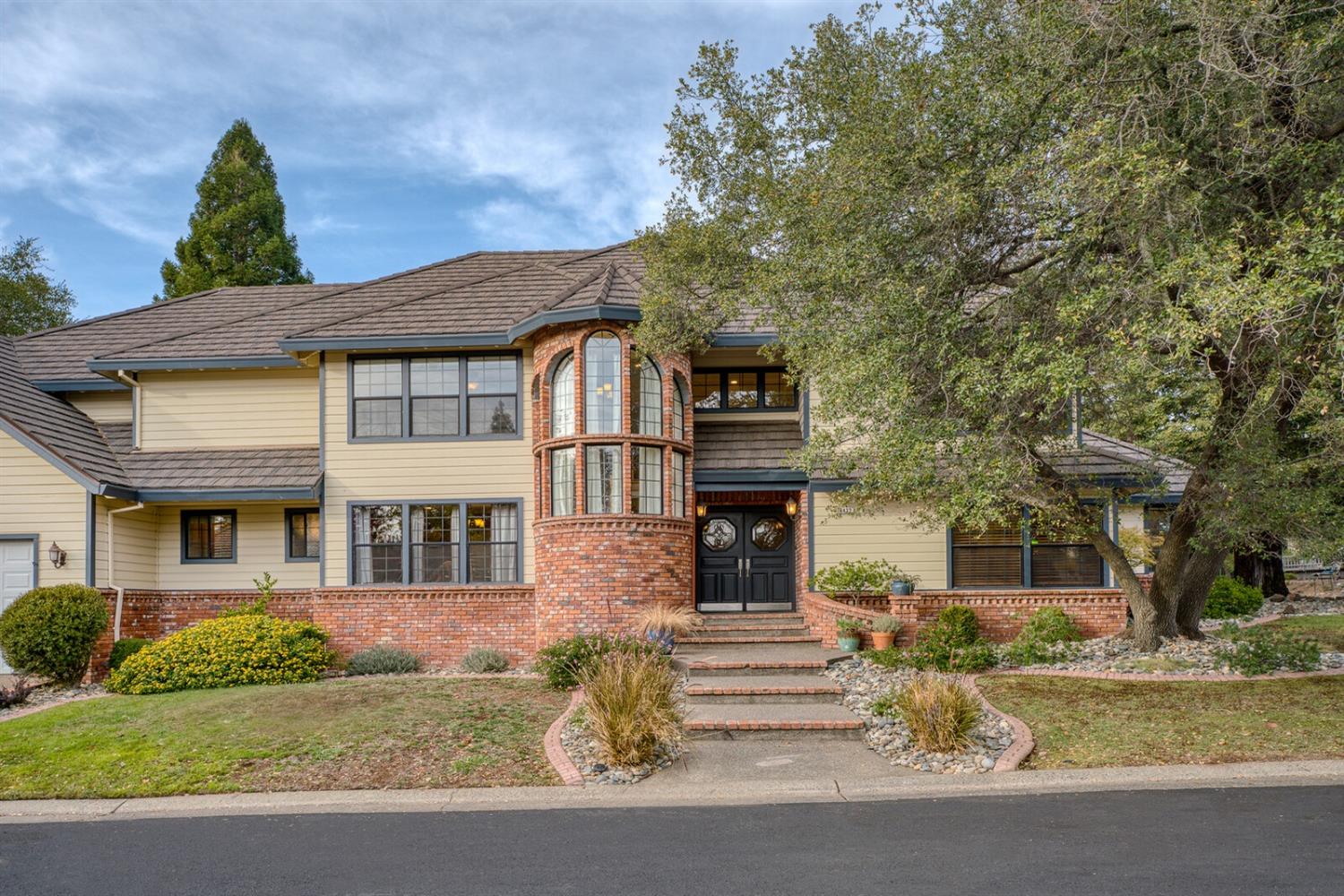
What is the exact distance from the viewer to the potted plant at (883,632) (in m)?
13.6

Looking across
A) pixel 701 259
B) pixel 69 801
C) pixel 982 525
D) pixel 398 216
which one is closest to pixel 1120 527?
pixel 982 525

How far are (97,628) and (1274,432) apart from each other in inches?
615

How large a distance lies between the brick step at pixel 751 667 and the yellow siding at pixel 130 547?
32.4 ft

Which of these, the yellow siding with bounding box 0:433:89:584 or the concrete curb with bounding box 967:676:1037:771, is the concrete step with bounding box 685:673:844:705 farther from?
the yellow siding with bounding box 0:433:89:584

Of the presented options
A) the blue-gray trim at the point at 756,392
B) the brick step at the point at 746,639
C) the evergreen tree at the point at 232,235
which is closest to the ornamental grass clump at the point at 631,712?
the brick step at the point at 746,639

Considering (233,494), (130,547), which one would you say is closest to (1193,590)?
(233,494)

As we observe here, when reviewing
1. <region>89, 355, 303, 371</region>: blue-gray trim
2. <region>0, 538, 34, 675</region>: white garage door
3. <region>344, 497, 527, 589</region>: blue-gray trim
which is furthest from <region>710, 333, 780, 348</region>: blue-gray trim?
<region>0, 538, 34, 675</region>: white garage door

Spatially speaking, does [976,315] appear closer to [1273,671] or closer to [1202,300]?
[1202,300]

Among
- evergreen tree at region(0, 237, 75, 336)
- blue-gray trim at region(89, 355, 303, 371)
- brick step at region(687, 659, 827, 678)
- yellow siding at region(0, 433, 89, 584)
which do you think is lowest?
brick step at region(687, 659, 827, 678)

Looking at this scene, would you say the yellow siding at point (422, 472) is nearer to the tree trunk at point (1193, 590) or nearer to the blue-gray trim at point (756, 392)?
the blue-gray trim at point (756, 392)

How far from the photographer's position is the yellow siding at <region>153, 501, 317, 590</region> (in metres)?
16.6

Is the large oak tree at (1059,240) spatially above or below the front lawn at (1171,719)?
above

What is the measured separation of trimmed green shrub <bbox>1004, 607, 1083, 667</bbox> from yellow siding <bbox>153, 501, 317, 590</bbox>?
37.9 feet

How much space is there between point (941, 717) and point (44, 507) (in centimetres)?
1414
